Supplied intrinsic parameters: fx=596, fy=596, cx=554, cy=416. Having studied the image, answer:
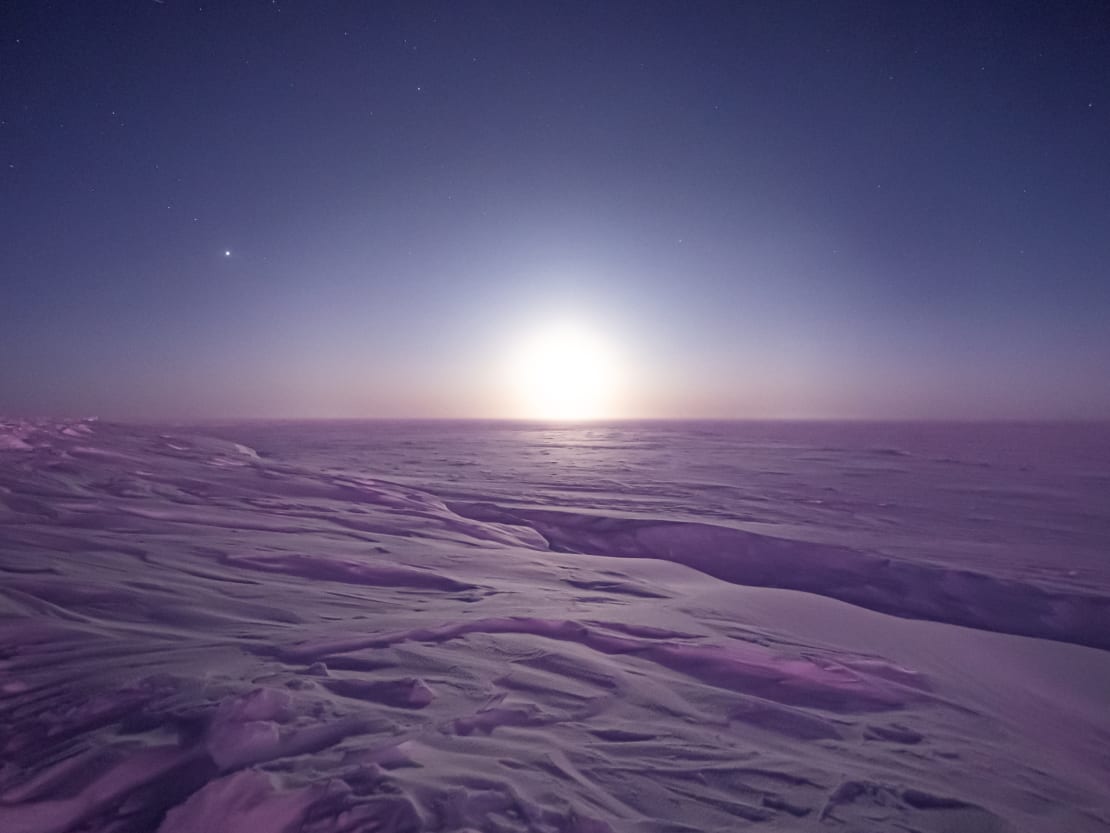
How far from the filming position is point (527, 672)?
8.63ft

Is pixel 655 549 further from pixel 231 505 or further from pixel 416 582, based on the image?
pixel 231 505

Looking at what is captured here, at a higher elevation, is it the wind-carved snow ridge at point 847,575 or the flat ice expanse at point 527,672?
the flat ice expanse at point 527,672

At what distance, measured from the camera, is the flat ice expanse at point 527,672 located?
1.74 m

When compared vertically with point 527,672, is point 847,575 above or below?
below

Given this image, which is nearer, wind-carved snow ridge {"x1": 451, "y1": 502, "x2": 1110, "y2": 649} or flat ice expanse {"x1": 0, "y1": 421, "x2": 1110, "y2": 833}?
flat ice expanse {"x1": 0, "y1": 421, "x2": 1110, "y2": 833}

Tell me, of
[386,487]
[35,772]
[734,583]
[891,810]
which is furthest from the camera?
[386,487]

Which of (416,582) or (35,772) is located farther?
(416,582)

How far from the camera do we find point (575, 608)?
366 cm

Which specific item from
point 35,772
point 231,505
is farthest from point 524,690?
point 231,505

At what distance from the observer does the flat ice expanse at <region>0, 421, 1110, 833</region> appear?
1739 mm

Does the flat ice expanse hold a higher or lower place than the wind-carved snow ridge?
higher

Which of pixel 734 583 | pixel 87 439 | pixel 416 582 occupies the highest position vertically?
pixel 87 439

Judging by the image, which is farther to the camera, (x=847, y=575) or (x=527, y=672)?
(x=847, y=575)

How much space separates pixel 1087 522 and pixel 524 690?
7.75 m
